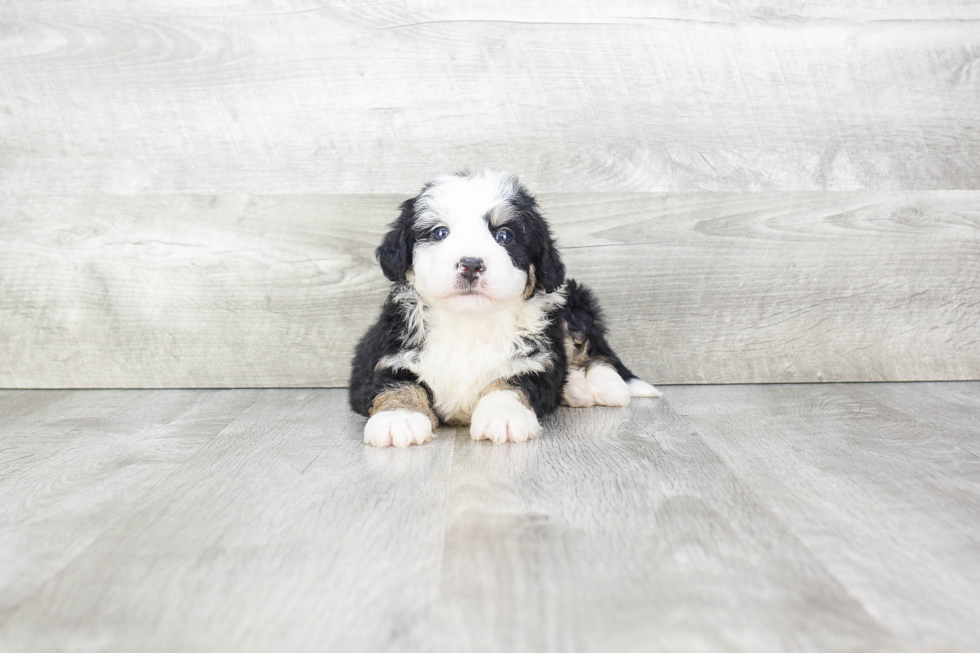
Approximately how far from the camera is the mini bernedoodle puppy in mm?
2193

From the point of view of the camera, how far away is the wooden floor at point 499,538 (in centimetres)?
112

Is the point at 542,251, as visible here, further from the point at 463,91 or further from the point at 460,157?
the point at 463,91

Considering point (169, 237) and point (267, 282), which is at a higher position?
point (169, 237)

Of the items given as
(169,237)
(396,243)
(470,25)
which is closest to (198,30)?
(169,237)

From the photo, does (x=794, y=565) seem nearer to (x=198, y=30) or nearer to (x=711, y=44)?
(x=711, y=44)

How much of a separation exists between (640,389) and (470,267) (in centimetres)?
103

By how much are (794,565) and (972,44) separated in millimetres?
2669

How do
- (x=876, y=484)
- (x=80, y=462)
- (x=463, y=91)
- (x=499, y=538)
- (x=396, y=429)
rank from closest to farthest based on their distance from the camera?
(x=499, y=538), (x=876, y=484), (x=80, y=462), (x=396, y=429), (x=463, y=91)

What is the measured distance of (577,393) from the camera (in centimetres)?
275

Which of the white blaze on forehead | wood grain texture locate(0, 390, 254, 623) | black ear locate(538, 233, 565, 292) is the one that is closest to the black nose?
the white blaze on forehead

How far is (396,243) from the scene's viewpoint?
7.77ft

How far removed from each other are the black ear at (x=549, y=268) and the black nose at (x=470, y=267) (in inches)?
11.1

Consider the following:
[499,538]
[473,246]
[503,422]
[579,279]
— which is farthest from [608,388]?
[499,538]

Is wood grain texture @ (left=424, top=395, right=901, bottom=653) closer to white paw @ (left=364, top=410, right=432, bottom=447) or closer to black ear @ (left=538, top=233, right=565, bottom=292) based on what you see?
white paw @ (left=364, top=410, right=432, bottom=447)
